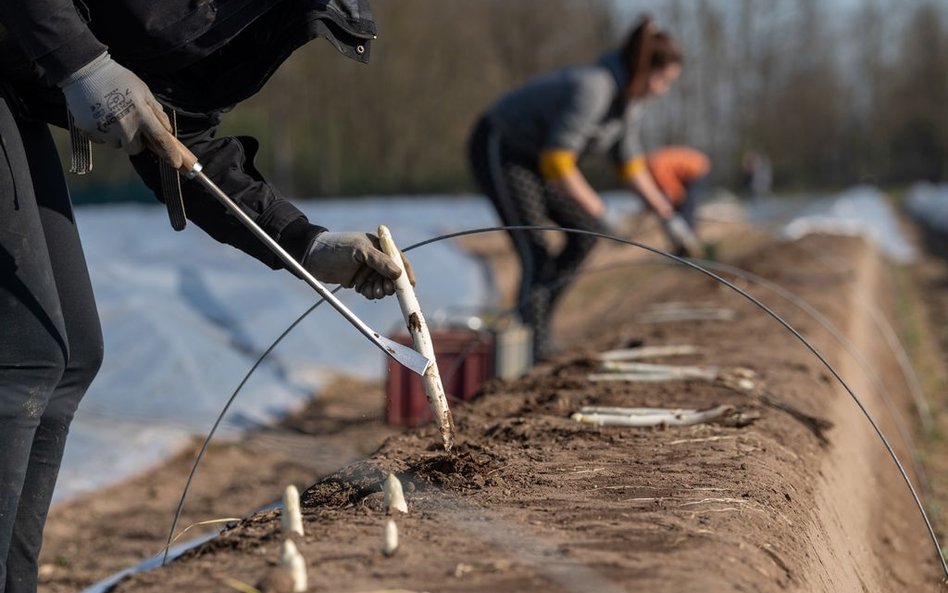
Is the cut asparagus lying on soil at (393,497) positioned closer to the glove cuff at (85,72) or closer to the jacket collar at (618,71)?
the glove cuff at (85,72)

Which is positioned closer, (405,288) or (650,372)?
(405,288)

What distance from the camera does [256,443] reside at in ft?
16.3

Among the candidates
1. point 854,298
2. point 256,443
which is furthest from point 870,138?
point 256,443

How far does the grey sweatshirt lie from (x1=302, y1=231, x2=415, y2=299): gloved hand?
8.90 feet

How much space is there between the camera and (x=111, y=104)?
1.85 m

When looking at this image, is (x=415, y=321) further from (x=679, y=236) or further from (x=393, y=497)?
(x=679, y=236)

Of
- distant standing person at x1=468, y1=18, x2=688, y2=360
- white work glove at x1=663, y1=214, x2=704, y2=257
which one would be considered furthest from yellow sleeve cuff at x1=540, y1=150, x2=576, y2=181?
white work glove at x1=663, y1=214, x2=704, y2=257

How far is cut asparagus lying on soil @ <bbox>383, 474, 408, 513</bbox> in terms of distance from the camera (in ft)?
6.63

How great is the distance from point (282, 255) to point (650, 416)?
4.43ft

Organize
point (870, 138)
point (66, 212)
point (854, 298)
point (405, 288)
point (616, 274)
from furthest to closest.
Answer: point (870, 138), point (616, 274), point (854, 298), point (405, 288), point (66, 212)

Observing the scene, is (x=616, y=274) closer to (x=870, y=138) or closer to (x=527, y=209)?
(x=527, y=209)

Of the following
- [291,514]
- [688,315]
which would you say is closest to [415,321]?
[291,514]

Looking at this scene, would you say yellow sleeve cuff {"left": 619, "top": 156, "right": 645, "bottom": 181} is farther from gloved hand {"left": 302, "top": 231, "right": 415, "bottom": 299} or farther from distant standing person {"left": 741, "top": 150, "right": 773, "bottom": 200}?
distant standing person {"left": 741, "top": 150, "right": 773, "bottom": 200}

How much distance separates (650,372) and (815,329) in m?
1.74
